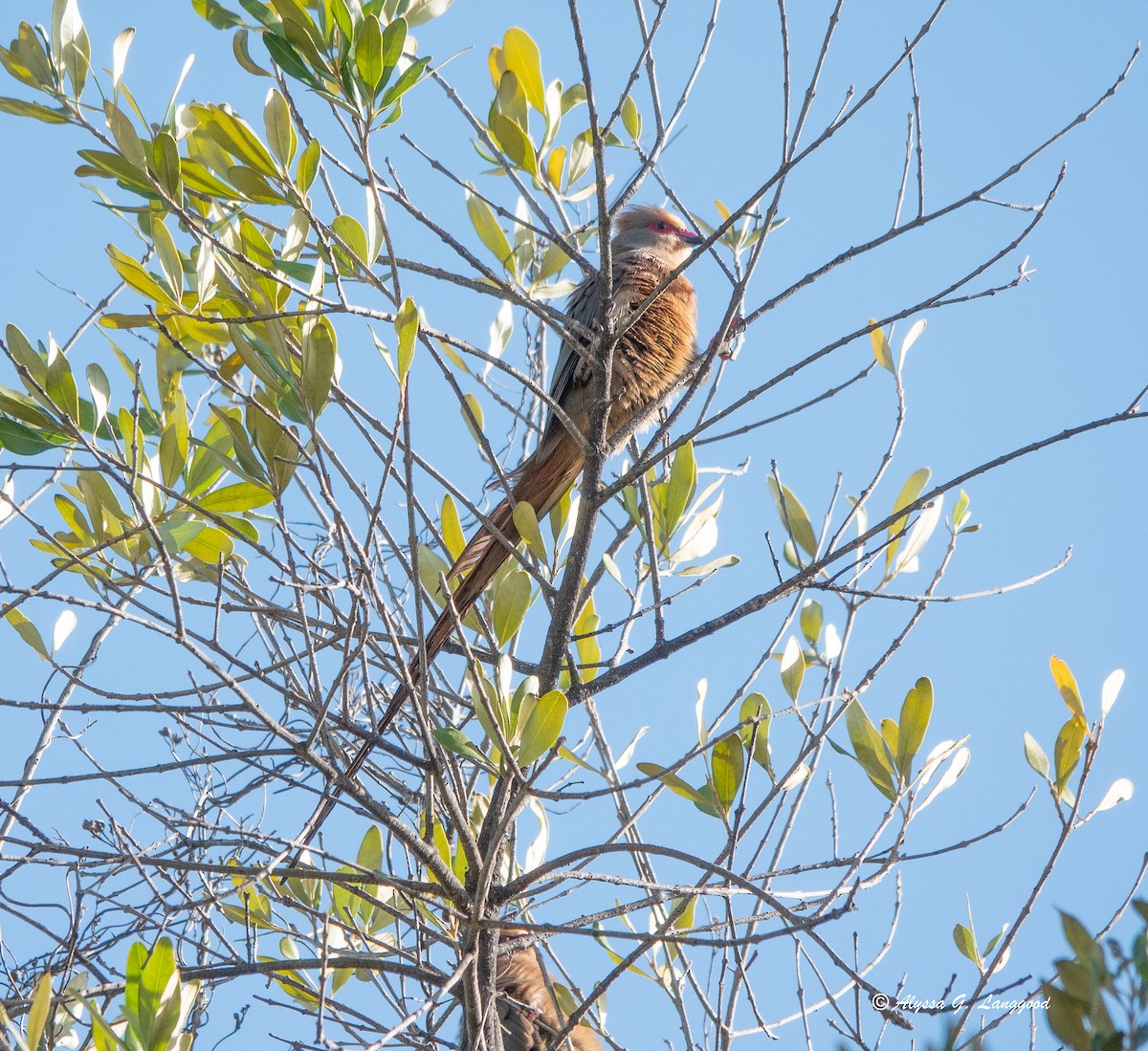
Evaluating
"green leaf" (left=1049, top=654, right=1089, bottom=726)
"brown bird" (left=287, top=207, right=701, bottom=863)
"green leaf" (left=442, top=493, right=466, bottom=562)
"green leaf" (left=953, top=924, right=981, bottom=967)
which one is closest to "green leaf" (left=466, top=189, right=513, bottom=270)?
"brown bird" (left=287, top=207, right=701, bottom=863)

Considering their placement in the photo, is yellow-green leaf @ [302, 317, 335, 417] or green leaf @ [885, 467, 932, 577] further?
green leaf @ [885, 467, 932, 577]

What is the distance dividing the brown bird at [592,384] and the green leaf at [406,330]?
607 mm

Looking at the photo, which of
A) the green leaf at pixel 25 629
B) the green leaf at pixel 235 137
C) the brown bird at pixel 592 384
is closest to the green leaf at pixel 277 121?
the green leaf at pixel 235 137

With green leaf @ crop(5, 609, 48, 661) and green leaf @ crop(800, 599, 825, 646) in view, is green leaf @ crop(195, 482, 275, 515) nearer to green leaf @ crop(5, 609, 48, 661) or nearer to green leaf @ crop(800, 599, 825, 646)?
green leaf @ crop(5, 609, 48, 661)

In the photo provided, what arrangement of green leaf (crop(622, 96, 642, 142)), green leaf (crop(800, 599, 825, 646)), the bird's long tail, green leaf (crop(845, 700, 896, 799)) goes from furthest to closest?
green leaf (crop(622, 96, 642, 142))
green leaf (crop(800, 599, 825, 646))
green leaf (crop(845, 700, 896, 799))
the bird's long tail

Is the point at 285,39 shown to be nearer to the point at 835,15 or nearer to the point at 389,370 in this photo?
the point at 389,370

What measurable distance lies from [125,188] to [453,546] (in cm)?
117

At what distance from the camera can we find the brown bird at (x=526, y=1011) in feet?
9.44

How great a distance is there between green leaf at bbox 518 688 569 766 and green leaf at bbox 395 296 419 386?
2.15 feet

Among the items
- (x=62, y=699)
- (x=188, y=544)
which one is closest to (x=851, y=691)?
(x=188, y=544)

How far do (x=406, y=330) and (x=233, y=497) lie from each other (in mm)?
797

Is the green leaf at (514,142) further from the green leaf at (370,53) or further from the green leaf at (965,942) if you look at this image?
the green leaf at (965,942)

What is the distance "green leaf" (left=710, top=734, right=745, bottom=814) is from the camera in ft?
7.56

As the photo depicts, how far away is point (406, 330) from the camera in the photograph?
203 cm
